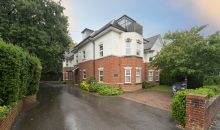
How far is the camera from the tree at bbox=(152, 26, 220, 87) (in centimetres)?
1326

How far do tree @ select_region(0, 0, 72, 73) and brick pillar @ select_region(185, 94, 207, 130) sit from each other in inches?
593

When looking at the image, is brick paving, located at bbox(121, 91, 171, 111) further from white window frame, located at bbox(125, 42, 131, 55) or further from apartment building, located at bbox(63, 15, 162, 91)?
white window frame, located at bbox(125, 42, 131, 55)

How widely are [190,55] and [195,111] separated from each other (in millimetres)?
8720

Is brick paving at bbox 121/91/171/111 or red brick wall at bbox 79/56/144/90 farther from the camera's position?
red brick wall at bbox 79/56/144/90

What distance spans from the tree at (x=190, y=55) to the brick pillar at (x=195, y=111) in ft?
25.9

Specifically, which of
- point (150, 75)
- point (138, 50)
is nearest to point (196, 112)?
point (138, 50)

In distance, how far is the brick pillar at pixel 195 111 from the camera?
6.34m

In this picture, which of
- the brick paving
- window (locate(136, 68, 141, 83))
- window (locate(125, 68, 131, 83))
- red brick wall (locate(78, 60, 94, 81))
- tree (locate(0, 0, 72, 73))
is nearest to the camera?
the brick paving

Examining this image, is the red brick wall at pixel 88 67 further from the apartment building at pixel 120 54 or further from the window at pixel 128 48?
the window at pixel 128 48

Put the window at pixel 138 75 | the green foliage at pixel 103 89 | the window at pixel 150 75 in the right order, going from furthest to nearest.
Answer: the window at pixel 150 75, the window at pixel 138 75, the green foliage at pixel 103 89

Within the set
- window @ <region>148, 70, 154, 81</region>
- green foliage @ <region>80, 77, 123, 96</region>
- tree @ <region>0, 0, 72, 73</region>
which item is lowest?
green foliage @ <region>80, 77, 123, 96</region>

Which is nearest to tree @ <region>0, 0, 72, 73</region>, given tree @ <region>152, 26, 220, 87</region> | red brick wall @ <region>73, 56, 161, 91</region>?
red brick wall @ <region>73, 56, 161, 91</region>

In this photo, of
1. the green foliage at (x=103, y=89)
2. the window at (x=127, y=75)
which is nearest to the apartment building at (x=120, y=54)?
the window at (x=127, y=75)

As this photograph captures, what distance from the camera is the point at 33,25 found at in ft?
58.4
